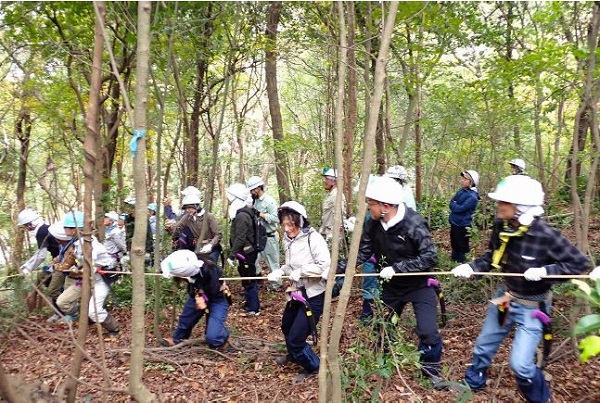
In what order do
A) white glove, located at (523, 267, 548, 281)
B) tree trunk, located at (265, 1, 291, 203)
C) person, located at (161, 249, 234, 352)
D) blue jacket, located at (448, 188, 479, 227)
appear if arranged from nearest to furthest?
white glove, located at (523, 267, 548, 281), person, located at (161, 249, 234, 352), blue jacket, located at (448, 188, 479, 227), tree trunk, located at (265, 1, 291, 203)

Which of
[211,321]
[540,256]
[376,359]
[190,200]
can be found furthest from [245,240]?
[540,256]

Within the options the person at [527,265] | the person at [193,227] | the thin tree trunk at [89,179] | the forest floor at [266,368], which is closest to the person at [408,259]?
the forest floor at [266,368]

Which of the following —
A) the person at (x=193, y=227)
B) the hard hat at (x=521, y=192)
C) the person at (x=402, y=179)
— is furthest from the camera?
the person at (x=193, y=227)

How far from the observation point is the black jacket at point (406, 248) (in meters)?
4.29

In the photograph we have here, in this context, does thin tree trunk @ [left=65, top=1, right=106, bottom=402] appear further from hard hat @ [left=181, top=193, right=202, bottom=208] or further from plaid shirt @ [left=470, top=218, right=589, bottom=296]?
hard hat @ [left=181, top=193, right=202, bottom=208]

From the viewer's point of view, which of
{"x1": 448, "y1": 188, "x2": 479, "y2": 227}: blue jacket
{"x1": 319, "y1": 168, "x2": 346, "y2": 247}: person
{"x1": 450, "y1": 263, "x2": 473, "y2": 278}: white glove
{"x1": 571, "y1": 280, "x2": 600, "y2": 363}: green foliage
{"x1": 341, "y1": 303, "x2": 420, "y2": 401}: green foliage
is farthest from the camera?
{"x1": 448, "y1": 188, "x2": 479, "y2": 227}: blue jacket

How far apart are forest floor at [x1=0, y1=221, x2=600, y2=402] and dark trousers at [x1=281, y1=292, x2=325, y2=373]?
0.21 m

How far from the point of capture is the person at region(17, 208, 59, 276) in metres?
6.76

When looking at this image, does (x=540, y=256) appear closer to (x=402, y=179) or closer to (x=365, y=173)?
(x=365, y=173)

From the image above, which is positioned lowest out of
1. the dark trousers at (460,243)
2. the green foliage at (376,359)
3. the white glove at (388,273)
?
the green foliage at (376,359)

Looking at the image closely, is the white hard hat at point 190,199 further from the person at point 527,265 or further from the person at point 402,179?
the person at point 527,265

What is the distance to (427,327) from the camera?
170 inches

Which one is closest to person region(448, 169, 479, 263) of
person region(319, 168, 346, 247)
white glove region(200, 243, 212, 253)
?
person region(319, 168, 346, 247)

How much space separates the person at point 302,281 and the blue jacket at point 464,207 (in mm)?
4083
